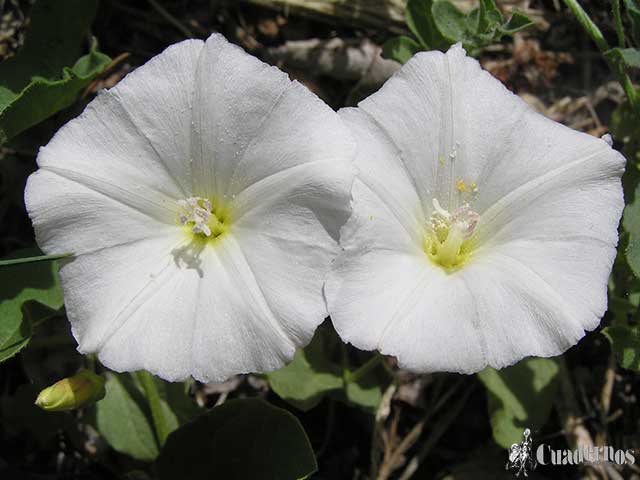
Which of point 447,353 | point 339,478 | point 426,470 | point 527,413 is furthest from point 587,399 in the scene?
point 447,353

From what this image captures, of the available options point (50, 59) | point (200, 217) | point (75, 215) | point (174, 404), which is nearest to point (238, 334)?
point (200, 217)

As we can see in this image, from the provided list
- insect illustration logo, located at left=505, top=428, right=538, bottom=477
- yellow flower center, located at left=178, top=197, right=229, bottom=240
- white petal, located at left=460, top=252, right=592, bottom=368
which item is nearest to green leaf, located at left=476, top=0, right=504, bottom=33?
white petal, located at left=460, top=252, right=592, bottom=368

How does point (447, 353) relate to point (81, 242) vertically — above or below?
below

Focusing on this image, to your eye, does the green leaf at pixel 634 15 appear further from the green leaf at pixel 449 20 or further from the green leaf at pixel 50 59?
the green leaf at pixel 50 59

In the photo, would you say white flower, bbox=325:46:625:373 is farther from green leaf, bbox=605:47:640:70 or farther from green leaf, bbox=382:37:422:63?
green leaf, bbox=382:37:422:63

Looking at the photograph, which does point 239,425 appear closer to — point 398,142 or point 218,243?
point 218,243

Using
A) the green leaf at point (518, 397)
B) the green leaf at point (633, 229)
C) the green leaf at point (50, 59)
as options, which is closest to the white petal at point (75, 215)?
the green leaf at point (50, 59)

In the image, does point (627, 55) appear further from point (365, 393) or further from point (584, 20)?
point (365, 393)
